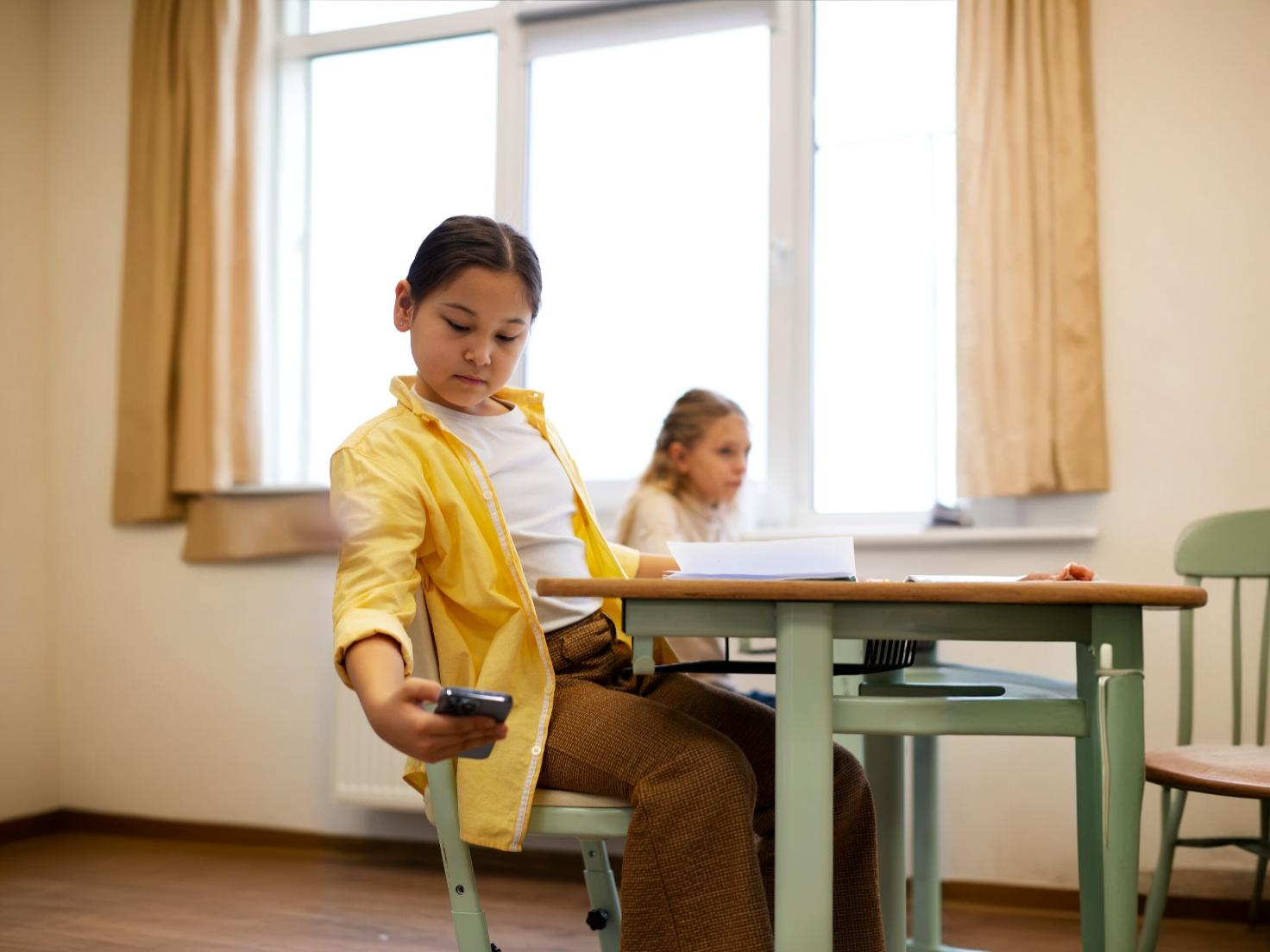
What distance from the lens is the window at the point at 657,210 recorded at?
297cm

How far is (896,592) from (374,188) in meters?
2.77

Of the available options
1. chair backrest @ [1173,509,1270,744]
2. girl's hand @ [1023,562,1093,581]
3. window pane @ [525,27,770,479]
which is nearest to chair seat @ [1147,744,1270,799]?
chair backrest @ [1173,509,1270,744]

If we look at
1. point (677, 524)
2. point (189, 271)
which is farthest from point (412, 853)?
point (189, 271)

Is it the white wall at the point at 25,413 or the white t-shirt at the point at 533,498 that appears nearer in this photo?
the white t-shirt at the point at 533,498

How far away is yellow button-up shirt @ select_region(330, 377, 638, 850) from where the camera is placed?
1.22 metres

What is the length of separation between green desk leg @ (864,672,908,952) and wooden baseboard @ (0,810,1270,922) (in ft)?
2.22

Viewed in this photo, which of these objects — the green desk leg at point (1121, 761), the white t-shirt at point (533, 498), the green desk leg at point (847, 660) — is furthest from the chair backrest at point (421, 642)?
the green desk leg at point (1121, 761)

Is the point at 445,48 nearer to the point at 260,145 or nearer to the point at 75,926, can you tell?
the point at 260,145

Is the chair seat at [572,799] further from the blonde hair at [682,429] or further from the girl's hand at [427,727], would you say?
the blonde hair at [682,429]

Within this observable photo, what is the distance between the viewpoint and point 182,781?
3.42 metres

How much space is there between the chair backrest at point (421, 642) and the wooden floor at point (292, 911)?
4.07 ft

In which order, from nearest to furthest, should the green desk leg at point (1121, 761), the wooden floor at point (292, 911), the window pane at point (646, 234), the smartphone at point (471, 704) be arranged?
1. the smartphone at point (471, 704)
2. the green desk leg at point (1121, 761)
3. the wooden floor at point (292, 911)
4. the window pane at point (646, 234)

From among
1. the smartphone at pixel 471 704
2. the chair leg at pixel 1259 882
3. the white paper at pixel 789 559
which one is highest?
the white paper at pixel 789 559

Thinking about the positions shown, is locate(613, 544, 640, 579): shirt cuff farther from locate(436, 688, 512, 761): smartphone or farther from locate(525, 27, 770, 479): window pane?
locate(525, 27, 770, 479): window pane
